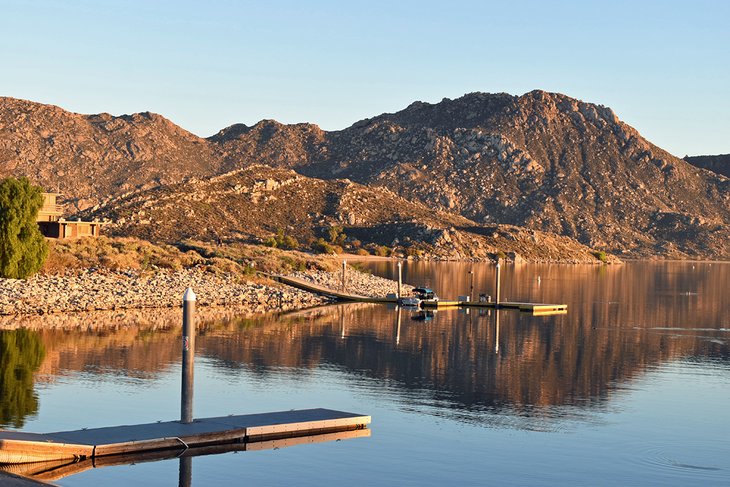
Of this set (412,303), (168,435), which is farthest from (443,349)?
(168,435)

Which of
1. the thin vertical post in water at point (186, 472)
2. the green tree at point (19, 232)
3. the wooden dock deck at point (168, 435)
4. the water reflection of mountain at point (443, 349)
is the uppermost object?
the green tree at point (19, 232)

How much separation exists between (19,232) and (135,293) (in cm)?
857

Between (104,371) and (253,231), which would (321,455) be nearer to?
(104,371)

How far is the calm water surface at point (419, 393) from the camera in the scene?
25109 millimetres

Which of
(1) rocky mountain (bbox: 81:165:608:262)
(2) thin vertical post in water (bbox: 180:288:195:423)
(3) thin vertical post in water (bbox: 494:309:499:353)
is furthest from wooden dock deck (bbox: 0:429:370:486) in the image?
(1) rocky mountain (bbox: 81:165:608:262)

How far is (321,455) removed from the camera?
83.8 ft

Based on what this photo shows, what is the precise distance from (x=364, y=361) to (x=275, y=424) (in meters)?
18.9

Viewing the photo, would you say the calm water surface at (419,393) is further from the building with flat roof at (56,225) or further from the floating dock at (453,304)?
the building with flat roof at (56,225)

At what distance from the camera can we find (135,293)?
2625 inches

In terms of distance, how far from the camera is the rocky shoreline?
58750mm

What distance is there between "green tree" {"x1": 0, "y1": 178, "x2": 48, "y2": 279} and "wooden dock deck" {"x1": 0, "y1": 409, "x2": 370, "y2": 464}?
4238 cm

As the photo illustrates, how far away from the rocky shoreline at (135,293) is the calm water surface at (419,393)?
456 cm

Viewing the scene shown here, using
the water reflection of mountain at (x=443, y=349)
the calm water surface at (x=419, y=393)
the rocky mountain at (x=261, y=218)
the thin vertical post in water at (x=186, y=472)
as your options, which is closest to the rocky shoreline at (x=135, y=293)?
the calm water surface at (x=419, y=393)

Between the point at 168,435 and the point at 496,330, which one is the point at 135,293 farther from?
the point at 168,435
